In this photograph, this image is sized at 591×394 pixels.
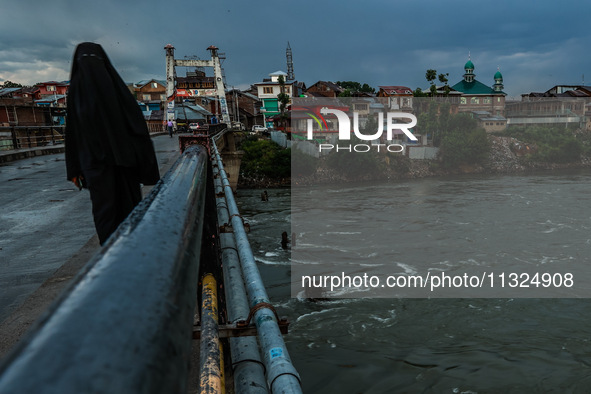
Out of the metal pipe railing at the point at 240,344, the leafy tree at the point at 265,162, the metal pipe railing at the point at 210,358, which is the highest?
the metal pipe railing at the point at 210,358

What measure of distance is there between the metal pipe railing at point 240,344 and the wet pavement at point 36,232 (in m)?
2.21

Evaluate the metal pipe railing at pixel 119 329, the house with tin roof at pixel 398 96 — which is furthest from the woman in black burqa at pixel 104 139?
the house with tin roof at pixel 398 96

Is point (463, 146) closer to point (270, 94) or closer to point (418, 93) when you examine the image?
point (418, 93)

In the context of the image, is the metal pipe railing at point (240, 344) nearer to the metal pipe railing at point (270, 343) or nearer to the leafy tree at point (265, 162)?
the metal pipe railing at point (270, 343)

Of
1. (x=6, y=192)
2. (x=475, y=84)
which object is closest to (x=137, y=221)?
(x=6, y=192)

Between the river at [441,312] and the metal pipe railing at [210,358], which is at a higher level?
the metal pipe railing at [210,358]

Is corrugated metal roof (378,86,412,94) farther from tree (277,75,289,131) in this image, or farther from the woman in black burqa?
the woman in black burqa

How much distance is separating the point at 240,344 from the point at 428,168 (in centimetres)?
5225

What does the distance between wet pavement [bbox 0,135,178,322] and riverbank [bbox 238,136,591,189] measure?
33621 millimetres

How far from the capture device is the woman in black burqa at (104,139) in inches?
109

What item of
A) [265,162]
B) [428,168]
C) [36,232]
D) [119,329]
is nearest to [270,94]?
[265,162]

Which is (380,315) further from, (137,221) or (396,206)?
(396,206)

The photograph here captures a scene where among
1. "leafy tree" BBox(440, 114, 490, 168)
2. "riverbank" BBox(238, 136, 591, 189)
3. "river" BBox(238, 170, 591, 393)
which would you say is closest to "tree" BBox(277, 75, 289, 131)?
"riverbank" BBox(238, 136, 591, 189)

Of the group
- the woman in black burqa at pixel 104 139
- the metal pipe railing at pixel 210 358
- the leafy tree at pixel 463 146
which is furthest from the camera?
the leafy tree at pixel 463 146
